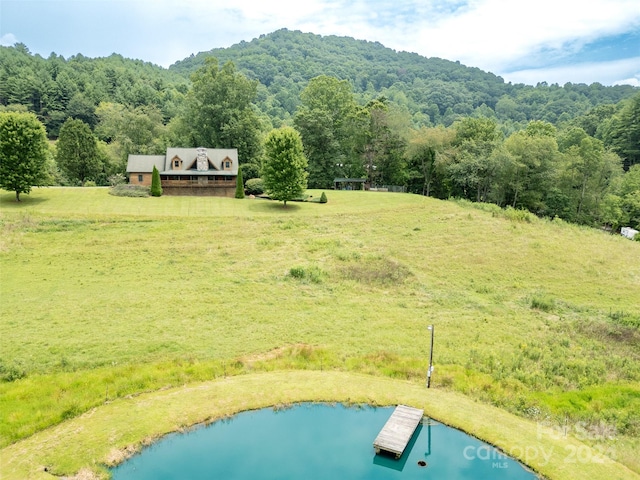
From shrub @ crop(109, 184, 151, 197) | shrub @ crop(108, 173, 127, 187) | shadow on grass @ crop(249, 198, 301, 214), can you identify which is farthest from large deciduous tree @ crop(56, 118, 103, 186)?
shadow on grass @ crop(249, 198, 301, 214)

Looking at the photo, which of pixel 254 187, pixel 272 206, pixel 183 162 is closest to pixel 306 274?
pixel 272 206

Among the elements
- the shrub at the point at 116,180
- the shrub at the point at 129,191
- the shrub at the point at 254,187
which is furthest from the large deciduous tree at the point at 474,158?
the shrub at the point at 116,180

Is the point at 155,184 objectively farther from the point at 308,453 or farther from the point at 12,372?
the point at 308,453

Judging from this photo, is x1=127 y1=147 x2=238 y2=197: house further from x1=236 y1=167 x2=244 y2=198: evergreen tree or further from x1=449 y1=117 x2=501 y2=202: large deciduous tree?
x1=449 y1=117 x2=501 y2=202: large deciduous tree

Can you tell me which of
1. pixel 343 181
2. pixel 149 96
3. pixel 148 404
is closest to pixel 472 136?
pixel 343 181

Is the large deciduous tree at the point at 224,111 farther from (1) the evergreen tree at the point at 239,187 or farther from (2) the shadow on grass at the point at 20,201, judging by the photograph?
(2) the shadow on grass at the point at 20,201

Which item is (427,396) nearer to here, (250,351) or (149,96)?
(250,351)

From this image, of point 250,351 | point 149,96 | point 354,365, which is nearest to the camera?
point 354,365

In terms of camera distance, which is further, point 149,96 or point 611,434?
point 149,96
